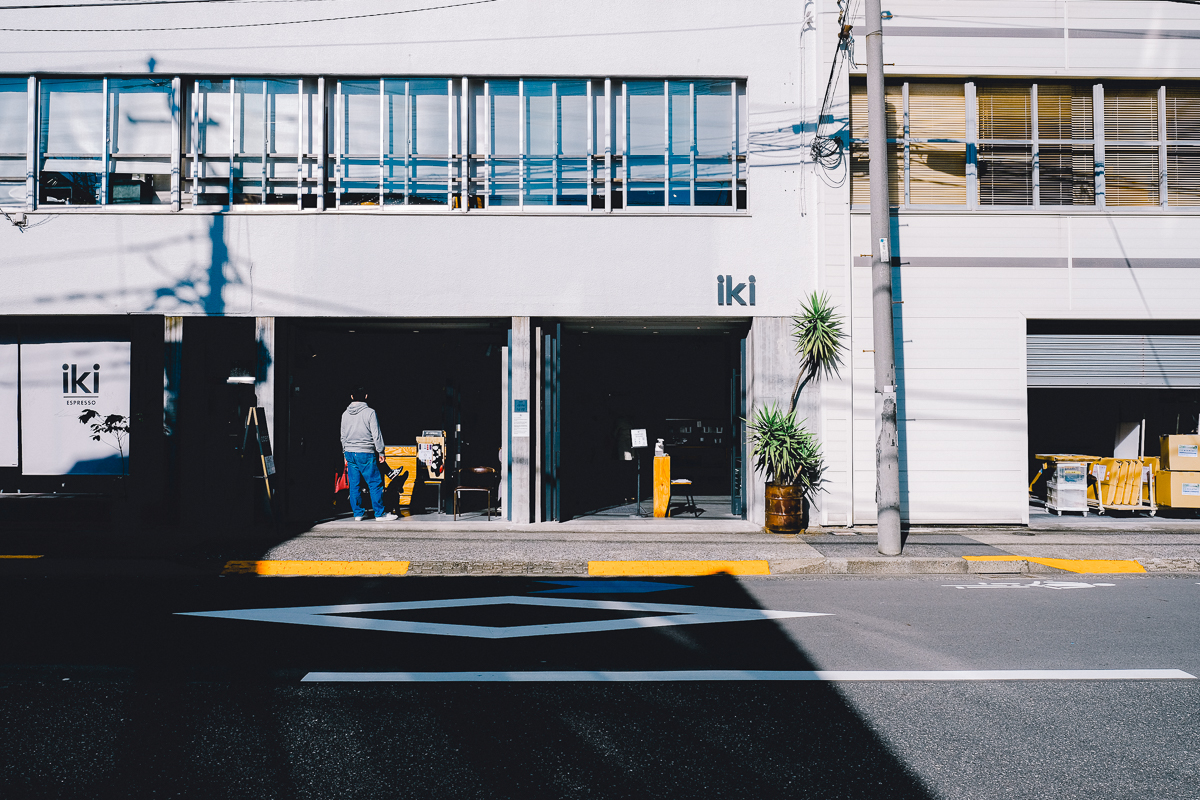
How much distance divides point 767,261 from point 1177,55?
22.9 ft

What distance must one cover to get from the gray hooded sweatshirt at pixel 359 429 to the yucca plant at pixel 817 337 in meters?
6.23

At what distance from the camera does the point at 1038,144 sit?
1158 centimetres

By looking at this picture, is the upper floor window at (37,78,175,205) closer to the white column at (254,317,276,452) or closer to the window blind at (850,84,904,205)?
the white column at (254,317,276,452)

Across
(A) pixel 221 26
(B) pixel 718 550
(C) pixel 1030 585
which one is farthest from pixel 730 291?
(A) pixel 221 26

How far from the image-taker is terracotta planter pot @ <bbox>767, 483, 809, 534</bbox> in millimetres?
10797

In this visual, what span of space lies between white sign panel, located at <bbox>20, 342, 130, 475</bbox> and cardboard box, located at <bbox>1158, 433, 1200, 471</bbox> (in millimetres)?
16117

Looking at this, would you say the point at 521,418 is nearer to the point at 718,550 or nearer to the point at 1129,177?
the point at 718,550

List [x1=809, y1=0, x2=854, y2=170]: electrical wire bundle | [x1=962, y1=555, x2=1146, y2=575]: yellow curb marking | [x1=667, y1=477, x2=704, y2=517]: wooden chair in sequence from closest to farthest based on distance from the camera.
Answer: [x1=962, y1=555, x2=1146, y2=575]: yellow curb marking, [x1=809, y1=0, x2=854, y2=170]: electrical wire bundle, [x1=667, y1=477, x2=704, y2=517]: wooden chair

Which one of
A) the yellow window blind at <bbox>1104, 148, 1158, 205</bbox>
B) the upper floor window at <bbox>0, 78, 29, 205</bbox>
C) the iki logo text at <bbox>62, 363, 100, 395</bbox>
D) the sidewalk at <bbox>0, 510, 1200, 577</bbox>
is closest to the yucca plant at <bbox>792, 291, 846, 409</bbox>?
the sidewalk at <bbox>0, 510, 1200, 577</bbox>

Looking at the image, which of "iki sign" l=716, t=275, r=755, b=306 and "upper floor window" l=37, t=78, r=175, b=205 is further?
"upper floor window" l=37, t=78, r=175, b=205

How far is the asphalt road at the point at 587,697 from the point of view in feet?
12.2

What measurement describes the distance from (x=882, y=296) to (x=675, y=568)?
160 inches

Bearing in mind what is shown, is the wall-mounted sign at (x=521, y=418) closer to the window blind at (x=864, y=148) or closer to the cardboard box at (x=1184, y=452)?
the window blind at (x=864, y=148)

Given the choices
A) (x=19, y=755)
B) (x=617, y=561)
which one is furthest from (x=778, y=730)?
(x=617, y=561)
